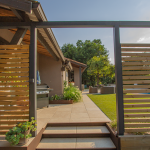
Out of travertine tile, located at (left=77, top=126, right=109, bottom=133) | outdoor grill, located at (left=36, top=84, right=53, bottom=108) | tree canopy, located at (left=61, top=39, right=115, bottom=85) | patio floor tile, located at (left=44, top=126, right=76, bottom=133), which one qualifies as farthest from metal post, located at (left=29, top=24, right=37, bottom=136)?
tree canopy, located at (left=61, top=39, right=115, bottom=85)

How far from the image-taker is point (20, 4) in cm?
232

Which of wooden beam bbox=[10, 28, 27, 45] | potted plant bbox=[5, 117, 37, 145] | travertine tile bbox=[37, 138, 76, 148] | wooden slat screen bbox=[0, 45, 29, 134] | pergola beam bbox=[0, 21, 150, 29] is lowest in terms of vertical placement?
travertine tile bbox=[37, 138, 76, 148]

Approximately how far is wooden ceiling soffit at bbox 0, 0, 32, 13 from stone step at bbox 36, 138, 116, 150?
2895 mm

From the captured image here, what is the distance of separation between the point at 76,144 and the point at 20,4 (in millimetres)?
3192

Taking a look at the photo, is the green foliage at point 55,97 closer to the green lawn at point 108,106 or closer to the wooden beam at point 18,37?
the green lawn at point 108,106

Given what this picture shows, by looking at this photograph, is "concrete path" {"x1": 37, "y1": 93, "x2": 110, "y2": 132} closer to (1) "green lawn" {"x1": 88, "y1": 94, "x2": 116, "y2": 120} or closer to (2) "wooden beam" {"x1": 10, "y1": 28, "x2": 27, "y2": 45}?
(1) "green lawn" {"x1": 88, "y1": 94, "x2": 116, "y2": 120}

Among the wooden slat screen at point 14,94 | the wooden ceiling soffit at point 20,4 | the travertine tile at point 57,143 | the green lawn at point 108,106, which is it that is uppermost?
the wooden ceiling soffit at point 20,4

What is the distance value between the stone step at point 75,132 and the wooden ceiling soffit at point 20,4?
2.90 m

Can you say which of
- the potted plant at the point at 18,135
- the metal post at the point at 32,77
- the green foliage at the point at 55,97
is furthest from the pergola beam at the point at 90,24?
the green foliage at the point at 55,97

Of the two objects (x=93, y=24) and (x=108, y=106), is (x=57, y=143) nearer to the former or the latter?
(x=93, y=24)

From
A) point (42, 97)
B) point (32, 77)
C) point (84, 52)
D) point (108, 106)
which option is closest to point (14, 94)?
point (32, 77)

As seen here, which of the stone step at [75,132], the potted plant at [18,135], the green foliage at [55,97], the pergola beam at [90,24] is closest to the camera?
the potted plant at [18,135]

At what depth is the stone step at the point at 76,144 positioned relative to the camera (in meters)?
2.72

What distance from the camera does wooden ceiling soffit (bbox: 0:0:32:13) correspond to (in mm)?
2311
